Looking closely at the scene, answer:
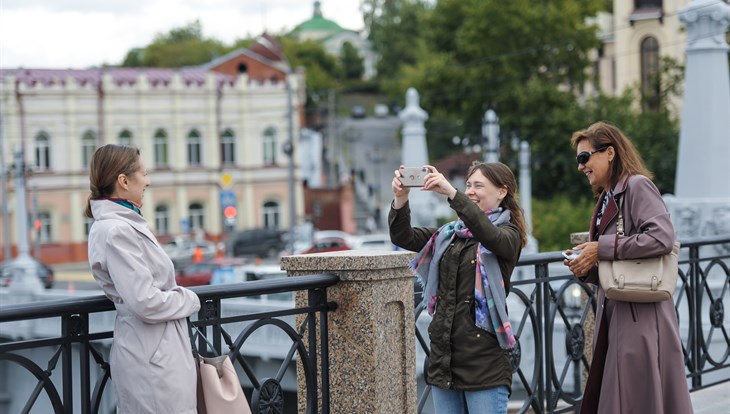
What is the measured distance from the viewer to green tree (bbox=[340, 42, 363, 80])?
12419cm

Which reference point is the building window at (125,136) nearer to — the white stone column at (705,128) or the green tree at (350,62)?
the white stone column at (705,128)

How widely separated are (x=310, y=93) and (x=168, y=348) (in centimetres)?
8471

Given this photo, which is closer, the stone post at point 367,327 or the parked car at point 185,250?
the stone post at point 367,327

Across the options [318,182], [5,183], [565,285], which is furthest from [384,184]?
[565,285]

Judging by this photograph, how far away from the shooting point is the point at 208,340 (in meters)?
5.07

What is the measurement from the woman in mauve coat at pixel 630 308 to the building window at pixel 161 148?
2247 inches

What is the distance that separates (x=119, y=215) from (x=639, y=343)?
2.52m

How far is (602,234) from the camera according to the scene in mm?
5258

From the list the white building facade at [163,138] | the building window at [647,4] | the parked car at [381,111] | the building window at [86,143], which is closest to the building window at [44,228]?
the white building facade at [163,138]

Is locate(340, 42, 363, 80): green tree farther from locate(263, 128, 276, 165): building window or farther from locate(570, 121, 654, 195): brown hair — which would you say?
locate(570, 121, 654, 195): brown hair

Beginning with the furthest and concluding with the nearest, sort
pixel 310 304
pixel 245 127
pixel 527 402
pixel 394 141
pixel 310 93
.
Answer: pixel 394 141, pixel 310 93, pixel 245 127, pixel 527 402, pixel 310 304

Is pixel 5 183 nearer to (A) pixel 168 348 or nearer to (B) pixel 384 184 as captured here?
(B) pixel 384 184

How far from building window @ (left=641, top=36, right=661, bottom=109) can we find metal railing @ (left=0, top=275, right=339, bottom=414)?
4671 centimetres

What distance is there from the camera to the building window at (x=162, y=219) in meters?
60.3
